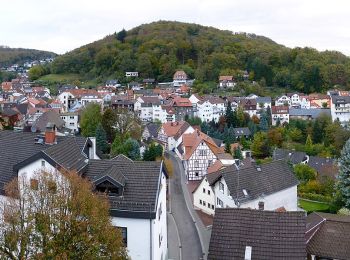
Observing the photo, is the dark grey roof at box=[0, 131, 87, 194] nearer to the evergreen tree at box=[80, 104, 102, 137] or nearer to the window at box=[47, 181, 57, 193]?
the window at box=[47, 181, 57, 193]

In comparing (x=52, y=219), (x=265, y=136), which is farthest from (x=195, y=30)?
(x=52, y=219)

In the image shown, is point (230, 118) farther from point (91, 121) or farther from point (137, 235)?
point (137, 235)

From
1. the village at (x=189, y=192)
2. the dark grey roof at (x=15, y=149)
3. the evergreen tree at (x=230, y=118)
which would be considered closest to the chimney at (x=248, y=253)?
the village at (x=189, y=192)

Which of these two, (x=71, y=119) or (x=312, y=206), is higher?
(x=71, y=119)

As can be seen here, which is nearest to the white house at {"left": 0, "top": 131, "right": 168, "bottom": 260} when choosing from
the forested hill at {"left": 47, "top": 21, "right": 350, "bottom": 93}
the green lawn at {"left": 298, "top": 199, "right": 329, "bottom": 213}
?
the green lawn at {"left": 298, "top": 199, "right": 329, "bottom": 213}

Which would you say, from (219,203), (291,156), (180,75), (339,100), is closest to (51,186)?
Answer: (219,203)

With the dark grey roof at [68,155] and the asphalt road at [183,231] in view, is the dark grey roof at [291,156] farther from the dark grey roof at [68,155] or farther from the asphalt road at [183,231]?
the dark grey roof at [68,155]

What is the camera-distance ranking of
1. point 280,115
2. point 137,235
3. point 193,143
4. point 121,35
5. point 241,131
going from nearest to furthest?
1. point 137,235
2. point 193,143
3. point 241,131
4. point 280,115
5. point 121,35

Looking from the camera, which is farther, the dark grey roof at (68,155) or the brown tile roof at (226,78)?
the brown tile roof at (226,78)
